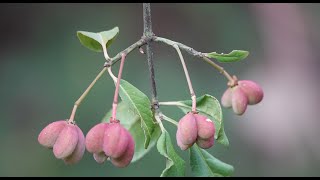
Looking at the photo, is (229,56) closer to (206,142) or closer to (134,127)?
(206,142)

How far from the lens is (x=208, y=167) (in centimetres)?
197

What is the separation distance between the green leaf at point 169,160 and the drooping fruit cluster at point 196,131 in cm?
9

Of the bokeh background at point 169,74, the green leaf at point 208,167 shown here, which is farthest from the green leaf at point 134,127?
the bokeh background at point 169,74

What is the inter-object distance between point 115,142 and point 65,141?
165 mm

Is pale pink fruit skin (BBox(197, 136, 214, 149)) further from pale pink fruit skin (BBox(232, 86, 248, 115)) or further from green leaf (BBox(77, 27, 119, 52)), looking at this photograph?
green leaf (BBox(77, 27, 119, 52))

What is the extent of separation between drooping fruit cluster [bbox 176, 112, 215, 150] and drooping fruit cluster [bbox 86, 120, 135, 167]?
15 cm

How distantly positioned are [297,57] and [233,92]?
10.6 ft

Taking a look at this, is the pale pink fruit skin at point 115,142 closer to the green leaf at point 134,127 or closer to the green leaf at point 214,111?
the green leaf at point 214,111

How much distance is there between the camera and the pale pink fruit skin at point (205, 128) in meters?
1.70

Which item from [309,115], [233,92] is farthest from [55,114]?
[233,92]

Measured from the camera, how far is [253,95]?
6.20ft

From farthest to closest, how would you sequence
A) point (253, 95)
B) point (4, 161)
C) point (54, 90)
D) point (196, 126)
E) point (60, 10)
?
point (60, 10) → point (54, 90) → point (4, 161) → point (253, 95) → point (196, 126)

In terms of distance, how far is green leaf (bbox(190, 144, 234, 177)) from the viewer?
6.44 feet

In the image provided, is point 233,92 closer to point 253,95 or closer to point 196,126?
point 253,95
